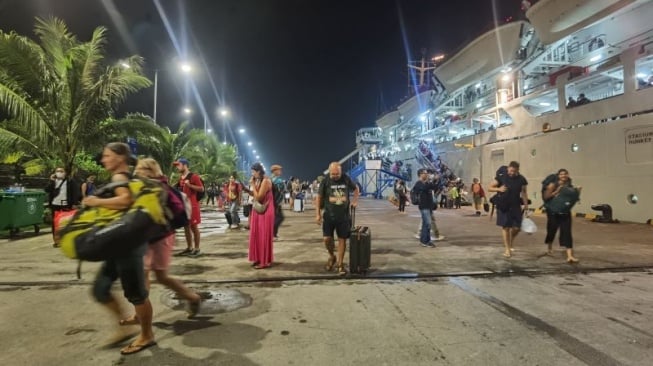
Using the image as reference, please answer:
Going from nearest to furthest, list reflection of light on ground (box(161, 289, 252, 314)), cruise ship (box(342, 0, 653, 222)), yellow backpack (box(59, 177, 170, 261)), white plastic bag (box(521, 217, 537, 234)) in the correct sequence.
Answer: yellow backpack (box(59, 177, 170, 261)) < reflection of light on ground (box(161, 289, 252, 314)) < white plastic bag (box(521, 217, 537, 234)) < cruise ship (box(342, 0, 653, 222))

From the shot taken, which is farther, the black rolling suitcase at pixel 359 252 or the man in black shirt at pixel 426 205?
the man in black shirt at pixel 426 205

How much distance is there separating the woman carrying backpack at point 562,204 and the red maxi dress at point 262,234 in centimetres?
495

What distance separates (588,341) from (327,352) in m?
2.28

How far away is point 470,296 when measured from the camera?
5.09 metres

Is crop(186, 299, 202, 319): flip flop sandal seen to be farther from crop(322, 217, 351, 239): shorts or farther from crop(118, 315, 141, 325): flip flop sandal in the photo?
crop(322, 217, 351, 239): shorts

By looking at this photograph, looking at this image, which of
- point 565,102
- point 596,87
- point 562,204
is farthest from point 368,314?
point 596,87

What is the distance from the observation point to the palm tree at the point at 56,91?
1138cm

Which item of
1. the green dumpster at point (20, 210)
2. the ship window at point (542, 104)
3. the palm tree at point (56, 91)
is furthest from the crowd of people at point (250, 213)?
the ship window at point (542, 104)

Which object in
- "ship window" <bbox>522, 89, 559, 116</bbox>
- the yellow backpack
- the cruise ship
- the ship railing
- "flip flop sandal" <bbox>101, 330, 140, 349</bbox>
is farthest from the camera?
"ship window" <bbox>522, 89, 559, 116</bbox>

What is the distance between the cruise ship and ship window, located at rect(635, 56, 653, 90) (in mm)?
37

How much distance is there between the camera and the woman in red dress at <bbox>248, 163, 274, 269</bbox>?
6488 millimetres

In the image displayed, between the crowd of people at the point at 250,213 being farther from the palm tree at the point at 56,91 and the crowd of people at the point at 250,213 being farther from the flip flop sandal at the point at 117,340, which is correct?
the palm tree at the point at 56,91

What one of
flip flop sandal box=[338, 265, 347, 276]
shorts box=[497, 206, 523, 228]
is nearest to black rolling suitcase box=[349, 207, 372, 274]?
flip flop sandal box=[338, 265, 347, 276]

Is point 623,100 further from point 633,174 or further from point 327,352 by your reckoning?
point 327,352
